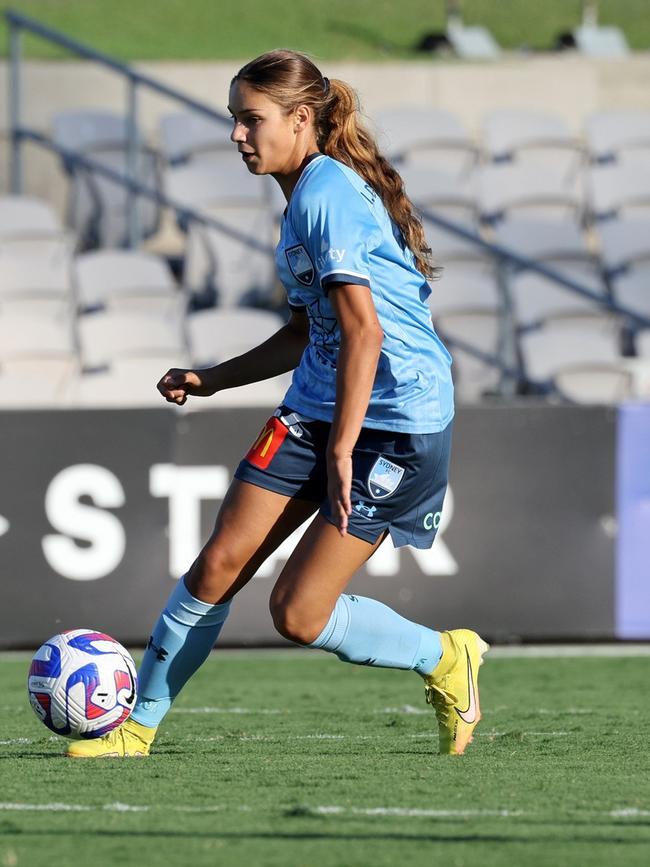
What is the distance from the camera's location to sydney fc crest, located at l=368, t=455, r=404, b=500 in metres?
4.08

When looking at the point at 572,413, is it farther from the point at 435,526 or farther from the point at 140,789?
the point at 140,789

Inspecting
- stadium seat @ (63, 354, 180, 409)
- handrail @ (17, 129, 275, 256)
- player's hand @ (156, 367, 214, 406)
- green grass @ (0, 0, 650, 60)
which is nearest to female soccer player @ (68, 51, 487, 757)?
player's hand @ (156, 367, 214, 406)

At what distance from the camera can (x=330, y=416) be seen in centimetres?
412

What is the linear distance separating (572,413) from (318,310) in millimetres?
4092

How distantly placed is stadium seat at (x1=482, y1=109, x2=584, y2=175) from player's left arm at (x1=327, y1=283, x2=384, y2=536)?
9.76 meters

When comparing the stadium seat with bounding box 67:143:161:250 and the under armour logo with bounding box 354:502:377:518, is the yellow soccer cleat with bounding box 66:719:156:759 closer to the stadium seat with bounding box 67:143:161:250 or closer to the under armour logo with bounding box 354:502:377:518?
the under armour logo with bounding box 354:502:377:518

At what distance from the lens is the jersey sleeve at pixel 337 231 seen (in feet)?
12.5

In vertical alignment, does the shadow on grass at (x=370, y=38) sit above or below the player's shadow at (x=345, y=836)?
below

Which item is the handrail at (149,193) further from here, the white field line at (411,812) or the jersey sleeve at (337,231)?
the white field line at (411,812)

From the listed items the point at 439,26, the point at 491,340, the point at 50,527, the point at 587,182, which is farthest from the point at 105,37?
the point at 50,527

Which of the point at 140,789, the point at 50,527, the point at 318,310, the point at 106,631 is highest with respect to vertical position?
the point at 318,310

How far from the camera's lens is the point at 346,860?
296cm

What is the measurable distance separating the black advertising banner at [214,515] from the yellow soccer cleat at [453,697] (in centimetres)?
327

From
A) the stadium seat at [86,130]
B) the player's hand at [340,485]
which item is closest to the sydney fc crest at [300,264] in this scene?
the player's hand at [340,485]
